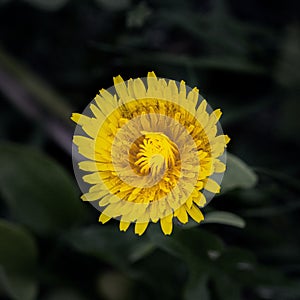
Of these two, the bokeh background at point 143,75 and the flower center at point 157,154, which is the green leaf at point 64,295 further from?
the flower center at point 157,154

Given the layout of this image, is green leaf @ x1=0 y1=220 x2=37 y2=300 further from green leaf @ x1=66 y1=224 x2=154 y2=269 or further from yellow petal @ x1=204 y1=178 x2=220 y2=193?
yellow petal @ x1=204 y1=178 x2=220 y2=193

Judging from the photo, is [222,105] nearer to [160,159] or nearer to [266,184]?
[266,184]

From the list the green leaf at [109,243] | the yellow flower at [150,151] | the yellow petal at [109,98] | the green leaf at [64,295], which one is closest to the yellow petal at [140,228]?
the yellow flower at [150,151]
